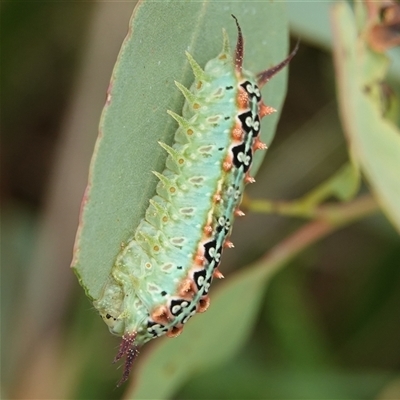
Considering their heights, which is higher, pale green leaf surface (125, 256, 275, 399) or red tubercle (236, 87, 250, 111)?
red tubercle (236, 87, 250, 111)

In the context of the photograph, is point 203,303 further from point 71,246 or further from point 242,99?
point 71,246

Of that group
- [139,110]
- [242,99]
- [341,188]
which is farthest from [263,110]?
[341,188]

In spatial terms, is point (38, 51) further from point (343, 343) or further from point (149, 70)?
point (343, 343)

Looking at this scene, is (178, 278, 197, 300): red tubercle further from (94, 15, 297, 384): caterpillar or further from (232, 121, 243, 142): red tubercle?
(232, 121, 243, 142): red tubercle

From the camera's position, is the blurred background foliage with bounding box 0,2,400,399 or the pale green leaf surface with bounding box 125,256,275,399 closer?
the pale green leaf surface with bounding box 125,256,275,399

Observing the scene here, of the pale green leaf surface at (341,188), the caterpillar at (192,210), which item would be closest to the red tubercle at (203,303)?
the caterpillar at (192,210)

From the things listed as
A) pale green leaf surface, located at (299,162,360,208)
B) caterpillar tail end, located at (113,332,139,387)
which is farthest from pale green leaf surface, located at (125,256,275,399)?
caterpillar tail end, located at (113,332,139,387)

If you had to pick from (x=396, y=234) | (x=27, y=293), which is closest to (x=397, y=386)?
(x=396, y=234)
